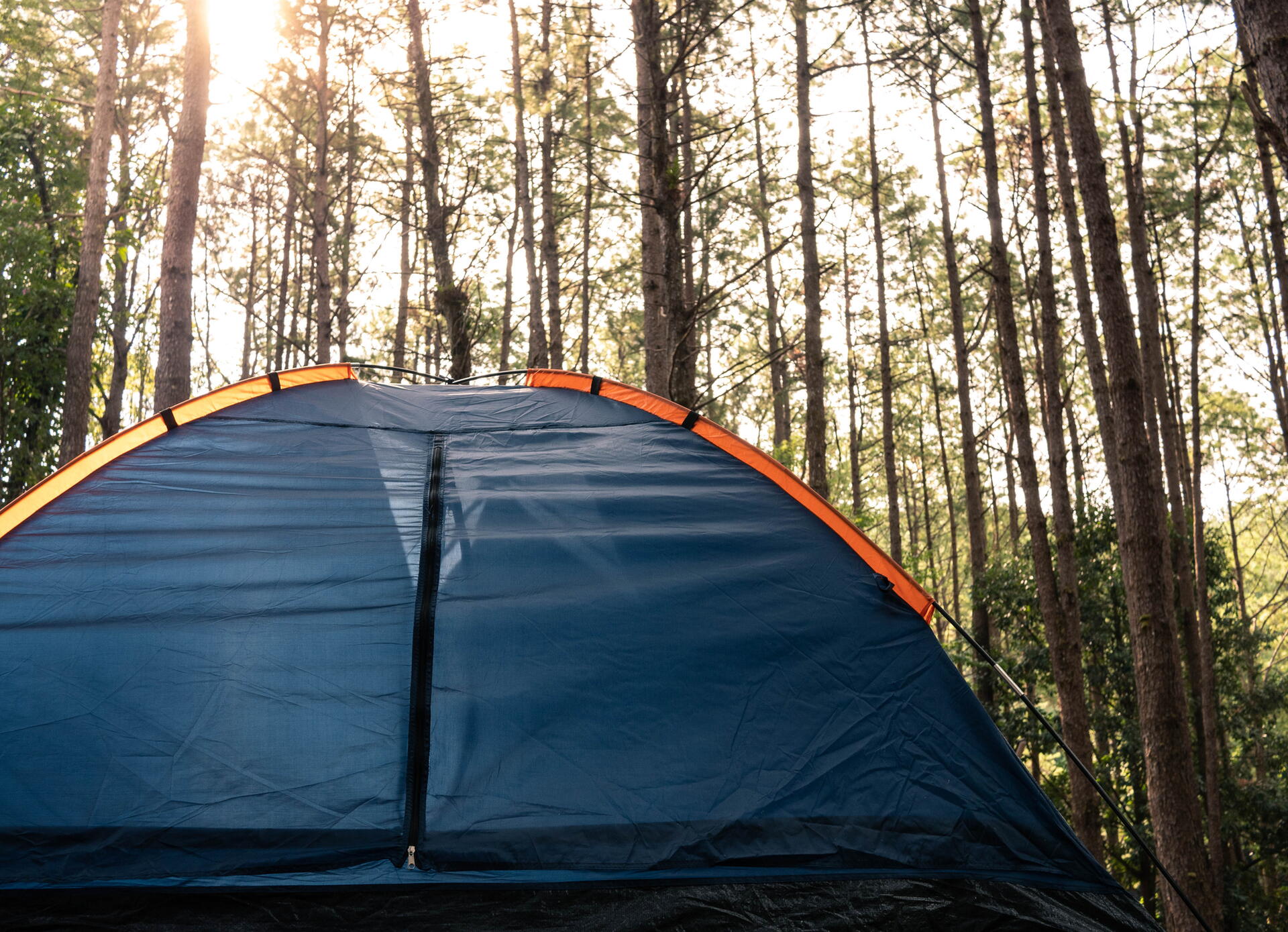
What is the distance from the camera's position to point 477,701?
2846mm

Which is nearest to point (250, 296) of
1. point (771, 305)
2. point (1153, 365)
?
point (771, 305)

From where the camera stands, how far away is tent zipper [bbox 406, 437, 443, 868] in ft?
8.76

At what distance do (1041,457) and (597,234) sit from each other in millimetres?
11950

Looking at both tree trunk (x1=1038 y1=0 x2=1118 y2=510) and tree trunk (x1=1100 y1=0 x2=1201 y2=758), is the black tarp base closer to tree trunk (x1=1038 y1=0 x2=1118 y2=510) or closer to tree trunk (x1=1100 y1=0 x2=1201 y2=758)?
tree trunk (x1=1038 y1=0 x2=1118 y2=510)

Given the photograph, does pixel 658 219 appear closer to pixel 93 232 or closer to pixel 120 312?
pixel 93 232

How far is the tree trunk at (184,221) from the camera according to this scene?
6.02 meters

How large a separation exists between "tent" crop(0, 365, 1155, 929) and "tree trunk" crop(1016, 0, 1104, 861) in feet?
19.8

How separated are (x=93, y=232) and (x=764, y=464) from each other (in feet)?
31.0

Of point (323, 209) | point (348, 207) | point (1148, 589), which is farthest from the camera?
point (348, 207)

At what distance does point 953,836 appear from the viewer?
2754 millimetres

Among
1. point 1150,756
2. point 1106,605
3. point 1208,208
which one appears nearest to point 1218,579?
point 1106,605

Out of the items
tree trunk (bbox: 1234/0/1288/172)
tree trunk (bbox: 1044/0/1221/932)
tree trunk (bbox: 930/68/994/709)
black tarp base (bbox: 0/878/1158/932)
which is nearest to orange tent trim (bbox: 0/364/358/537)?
black tarp base (bbox: 0/878/1158/932)

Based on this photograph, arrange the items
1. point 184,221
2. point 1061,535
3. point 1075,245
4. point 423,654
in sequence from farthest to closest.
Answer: point 1075,245 < point 1061,535 < point 184,221 < point 423,654

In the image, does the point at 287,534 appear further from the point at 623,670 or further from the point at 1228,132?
the point at 1228,132
